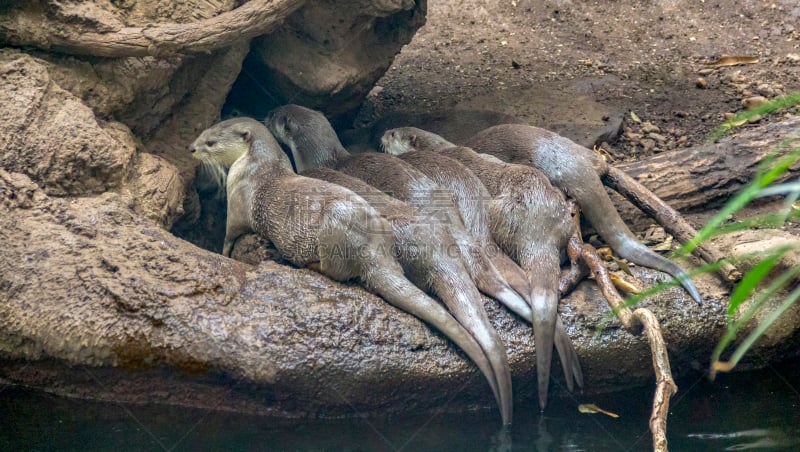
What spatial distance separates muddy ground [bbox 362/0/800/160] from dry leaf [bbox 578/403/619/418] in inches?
74.7

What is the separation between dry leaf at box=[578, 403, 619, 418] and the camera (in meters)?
2.67

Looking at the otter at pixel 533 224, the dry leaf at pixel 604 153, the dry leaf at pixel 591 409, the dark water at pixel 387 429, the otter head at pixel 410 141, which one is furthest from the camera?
the dry leaf at pixel 604 153

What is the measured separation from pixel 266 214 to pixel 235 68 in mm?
993

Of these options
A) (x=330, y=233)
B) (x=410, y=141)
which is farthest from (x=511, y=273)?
(x=410, y=141)

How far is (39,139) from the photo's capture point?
285 centimetres

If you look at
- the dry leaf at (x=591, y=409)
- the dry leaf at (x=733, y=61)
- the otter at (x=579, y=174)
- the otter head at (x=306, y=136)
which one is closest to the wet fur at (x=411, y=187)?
the otter head at (x=306, y=136)

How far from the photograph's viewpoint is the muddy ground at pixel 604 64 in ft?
14.8

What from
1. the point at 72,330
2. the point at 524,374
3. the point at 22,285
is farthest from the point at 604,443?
the point at 22,285

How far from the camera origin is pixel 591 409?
2701 millimetres

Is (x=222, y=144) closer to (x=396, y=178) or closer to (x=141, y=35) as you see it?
(x=141, y=35)

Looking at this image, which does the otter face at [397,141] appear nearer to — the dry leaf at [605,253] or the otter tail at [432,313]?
the dry leaf at [605,253]

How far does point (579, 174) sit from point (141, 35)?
189cm

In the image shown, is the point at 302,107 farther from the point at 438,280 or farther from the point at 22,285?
the point at 22,285

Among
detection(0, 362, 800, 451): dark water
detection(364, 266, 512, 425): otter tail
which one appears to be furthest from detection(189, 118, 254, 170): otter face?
detection(0, 362, 800, 451): dark water
